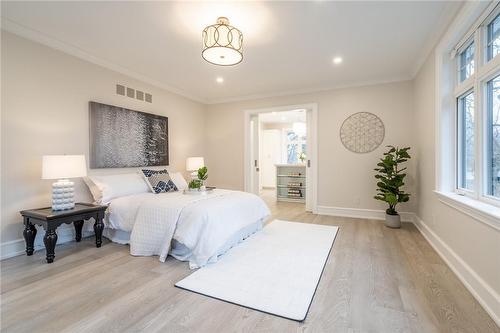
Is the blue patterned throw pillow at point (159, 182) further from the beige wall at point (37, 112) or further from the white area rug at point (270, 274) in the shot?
the white area rug at point (270, 274)

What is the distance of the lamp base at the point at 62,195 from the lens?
278cm

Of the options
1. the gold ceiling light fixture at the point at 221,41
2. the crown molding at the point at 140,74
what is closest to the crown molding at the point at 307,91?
the crown molding at the point at 140,74

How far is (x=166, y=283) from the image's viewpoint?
2.18m

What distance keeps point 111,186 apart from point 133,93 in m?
1.70

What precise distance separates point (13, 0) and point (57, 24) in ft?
1.31

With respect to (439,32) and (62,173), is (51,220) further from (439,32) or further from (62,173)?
(439,32)

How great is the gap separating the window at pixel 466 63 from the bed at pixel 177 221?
2.81 m

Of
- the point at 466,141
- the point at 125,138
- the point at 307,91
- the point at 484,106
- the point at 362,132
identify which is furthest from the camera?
the point at 307,91

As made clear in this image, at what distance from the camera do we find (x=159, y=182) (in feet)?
12.3

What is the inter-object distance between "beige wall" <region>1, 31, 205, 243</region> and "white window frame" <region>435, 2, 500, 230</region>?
4.40m

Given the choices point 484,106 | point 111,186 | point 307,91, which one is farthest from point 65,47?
point 484,106

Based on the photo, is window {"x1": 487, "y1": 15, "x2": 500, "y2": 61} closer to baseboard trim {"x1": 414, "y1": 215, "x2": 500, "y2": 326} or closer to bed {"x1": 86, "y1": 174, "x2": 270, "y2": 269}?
baseboard trim {"x1": 414, "y1": 215, "x2": 500, "y2": 326}

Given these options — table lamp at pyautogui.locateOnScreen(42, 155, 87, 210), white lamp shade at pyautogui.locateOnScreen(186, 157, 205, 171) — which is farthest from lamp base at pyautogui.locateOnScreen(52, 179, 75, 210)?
white lamp shade at pyautogui.locateOnScreen(186, 157, 205, 171)

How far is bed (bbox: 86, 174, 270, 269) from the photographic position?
254cm
